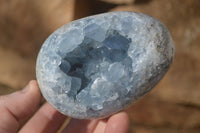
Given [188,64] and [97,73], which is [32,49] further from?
[188,64]

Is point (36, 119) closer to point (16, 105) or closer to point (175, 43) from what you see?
A: point (16, 105)

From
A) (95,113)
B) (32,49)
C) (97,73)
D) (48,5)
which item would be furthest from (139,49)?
(32,49)

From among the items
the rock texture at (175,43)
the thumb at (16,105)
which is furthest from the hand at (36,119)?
the rock texture at (175,43)

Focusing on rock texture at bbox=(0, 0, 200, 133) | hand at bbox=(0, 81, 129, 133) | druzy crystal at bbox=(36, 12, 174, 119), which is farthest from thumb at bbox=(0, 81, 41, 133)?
rock texture at bbox=(0, 0, 200, 133)

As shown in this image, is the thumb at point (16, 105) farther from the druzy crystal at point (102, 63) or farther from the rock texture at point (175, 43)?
the rock texture at point (175, 43)

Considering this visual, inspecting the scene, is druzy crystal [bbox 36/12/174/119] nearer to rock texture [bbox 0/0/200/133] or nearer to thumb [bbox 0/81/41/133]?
thumb [bbox 0/81/41/133]

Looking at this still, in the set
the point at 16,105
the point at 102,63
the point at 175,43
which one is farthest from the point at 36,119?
the point at 175,43

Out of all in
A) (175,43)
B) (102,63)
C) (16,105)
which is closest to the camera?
(102,63)
